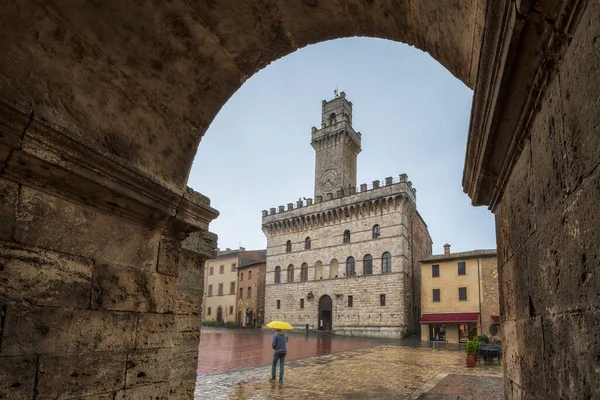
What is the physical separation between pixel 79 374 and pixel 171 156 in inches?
66.0

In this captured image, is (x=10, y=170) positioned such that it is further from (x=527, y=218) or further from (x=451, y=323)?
(x=451, y=323)

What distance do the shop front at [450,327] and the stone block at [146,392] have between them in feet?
88.3

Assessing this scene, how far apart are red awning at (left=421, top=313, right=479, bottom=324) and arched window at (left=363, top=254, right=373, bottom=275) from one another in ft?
19.9

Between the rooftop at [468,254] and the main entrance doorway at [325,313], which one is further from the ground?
the rooftop at [468,254]

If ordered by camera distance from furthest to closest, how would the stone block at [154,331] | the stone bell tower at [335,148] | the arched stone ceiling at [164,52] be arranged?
the stone bell tower at [335,148] < the stone block at [154,331] < the arched stone ceiling at [164,52]

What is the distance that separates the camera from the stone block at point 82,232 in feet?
7.48

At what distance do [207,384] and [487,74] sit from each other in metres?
9.42

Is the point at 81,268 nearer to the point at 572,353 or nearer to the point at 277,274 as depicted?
the point at 572,353

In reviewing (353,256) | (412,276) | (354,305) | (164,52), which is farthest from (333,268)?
(164,52)

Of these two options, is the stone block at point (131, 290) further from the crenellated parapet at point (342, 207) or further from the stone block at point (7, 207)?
the crenellated parapet at point (342, 207)

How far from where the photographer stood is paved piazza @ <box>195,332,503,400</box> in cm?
859

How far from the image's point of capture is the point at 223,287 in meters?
48.3

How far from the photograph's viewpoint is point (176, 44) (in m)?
2.93

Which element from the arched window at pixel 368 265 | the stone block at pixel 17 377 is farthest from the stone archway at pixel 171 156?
the arched window at pixel 368 265
